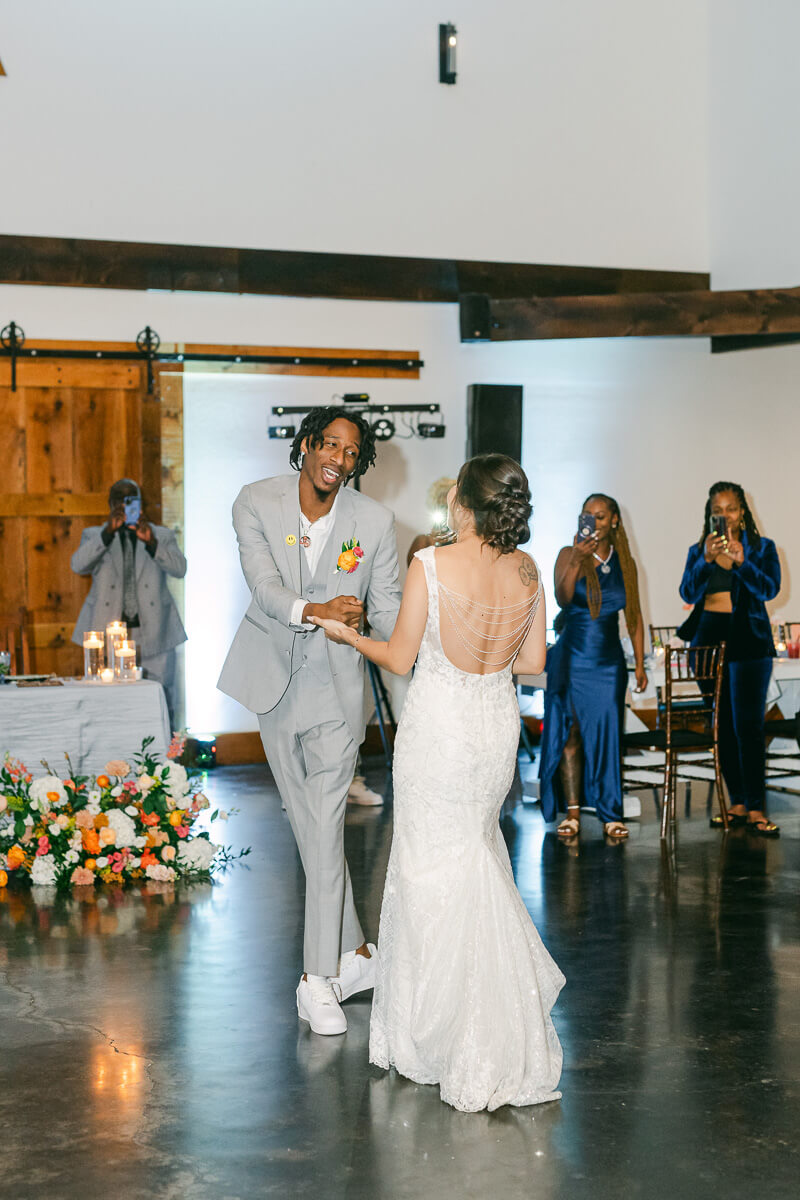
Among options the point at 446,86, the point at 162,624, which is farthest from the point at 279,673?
the point at 446,86

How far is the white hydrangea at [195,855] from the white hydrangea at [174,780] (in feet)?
0.79

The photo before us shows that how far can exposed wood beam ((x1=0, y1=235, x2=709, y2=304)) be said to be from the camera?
9047 mm

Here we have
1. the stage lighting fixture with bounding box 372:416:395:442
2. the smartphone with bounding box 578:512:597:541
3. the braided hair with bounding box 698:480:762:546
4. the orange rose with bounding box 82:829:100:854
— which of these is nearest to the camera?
the orange rose with bounding box 82:829:100:854

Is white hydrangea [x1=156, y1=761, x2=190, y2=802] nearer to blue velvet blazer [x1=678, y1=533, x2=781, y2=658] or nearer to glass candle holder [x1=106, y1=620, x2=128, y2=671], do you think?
glass candle holder [x1=106, y1=620, x2=128, y2=671]

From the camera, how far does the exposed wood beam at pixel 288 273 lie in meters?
9.05

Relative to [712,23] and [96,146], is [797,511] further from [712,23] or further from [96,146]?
[96,146]

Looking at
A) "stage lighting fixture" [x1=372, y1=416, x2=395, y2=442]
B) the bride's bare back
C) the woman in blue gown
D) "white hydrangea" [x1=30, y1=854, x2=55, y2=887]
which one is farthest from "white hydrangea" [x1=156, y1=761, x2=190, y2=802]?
"stage lighting fixture" [x1=372, y1=416, x2=395, y2=442]

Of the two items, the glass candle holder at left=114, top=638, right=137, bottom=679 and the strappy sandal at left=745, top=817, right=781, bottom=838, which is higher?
the glass candle holder at left=114, top=638, right=137, bottom=679

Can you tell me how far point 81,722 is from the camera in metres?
6.62

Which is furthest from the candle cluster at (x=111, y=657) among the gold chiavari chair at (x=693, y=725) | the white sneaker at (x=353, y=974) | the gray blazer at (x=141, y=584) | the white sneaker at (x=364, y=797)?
the white sneaker at (x=353, y=974)

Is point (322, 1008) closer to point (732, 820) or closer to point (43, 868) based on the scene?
point (43, 868)

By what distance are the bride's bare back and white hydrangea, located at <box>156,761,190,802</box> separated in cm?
292

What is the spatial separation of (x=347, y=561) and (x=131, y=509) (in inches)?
162

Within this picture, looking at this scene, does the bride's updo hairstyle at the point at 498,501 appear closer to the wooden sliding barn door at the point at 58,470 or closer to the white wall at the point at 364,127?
the wooden sliding barn door at the point at 58,470
